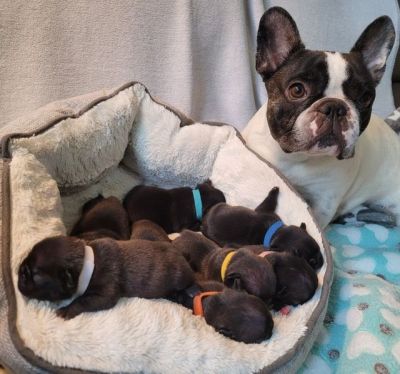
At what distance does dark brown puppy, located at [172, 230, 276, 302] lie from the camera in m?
1.19

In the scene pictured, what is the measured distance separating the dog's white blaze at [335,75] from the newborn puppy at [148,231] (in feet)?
2.22

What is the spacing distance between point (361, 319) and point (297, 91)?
2.33 feet

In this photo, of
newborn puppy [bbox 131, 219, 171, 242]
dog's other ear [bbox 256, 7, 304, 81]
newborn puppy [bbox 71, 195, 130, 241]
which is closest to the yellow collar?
newborn puppy [bbox 131, 219, 171, 242]

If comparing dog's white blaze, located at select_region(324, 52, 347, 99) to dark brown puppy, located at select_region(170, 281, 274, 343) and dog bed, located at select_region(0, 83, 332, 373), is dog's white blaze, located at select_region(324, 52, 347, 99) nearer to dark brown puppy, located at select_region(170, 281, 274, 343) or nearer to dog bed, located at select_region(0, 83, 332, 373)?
dog bed, located at select_region(0, 83, 332, 373)

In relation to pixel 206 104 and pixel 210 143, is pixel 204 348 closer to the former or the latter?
pixel 210 143

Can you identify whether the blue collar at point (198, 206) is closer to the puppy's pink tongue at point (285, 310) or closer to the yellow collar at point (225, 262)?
the yellow collar at point (225, 262)

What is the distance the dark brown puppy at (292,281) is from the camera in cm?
120

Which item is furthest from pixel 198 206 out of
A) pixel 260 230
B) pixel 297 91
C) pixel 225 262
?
pixel 297 91

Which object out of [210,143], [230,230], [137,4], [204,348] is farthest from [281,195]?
[137,4]

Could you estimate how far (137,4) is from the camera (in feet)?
6.07

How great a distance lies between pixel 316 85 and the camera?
1.44 m

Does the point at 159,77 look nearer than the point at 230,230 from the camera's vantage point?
No

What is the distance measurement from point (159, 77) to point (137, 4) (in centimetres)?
31

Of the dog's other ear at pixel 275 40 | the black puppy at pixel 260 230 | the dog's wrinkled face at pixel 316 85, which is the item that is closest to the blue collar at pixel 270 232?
the black puppy at pixel 260 230
